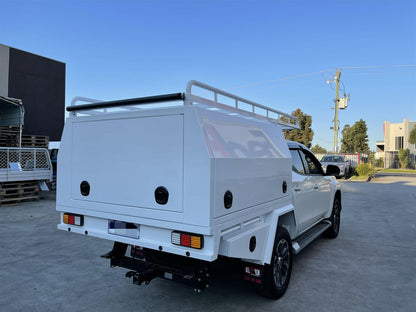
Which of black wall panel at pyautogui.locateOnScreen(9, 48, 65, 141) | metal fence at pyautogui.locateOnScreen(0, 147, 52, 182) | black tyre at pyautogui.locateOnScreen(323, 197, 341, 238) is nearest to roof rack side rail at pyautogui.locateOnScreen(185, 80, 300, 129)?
black tyre at pyautogui.locateOnScreen(323, 197, 341, 238)

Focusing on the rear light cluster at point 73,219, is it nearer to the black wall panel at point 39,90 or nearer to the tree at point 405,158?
the black wall panel at point 39,90

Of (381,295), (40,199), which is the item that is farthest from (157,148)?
(40,199)

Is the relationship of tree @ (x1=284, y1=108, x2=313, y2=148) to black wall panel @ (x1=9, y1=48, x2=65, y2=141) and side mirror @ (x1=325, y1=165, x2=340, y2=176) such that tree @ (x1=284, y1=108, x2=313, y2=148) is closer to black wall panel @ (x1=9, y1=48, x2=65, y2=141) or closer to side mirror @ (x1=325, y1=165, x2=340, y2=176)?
black wall panel @ (x1=9, y1=48, x2=65, y2=141)

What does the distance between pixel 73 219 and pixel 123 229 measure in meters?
0.74

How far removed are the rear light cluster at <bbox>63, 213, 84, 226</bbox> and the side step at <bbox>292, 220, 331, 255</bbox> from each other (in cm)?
260

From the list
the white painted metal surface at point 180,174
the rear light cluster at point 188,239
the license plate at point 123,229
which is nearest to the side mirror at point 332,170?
the white painted metal surface at point 180,174

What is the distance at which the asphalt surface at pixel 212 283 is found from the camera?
3.50 meters

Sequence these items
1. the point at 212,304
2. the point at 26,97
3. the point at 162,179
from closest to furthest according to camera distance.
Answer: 1. the point at 162,179
2. the point at 212,304
3. the point at 26,97

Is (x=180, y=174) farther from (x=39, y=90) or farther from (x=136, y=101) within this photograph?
(x=39, y=90)

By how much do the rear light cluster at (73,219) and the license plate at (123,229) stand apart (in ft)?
1.43

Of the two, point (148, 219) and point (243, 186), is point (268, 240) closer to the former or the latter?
point (243, 186)

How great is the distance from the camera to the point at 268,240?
327 centimetres

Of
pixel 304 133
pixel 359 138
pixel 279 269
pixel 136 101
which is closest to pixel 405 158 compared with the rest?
pixel 359 138

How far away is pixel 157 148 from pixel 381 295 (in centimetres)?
327
